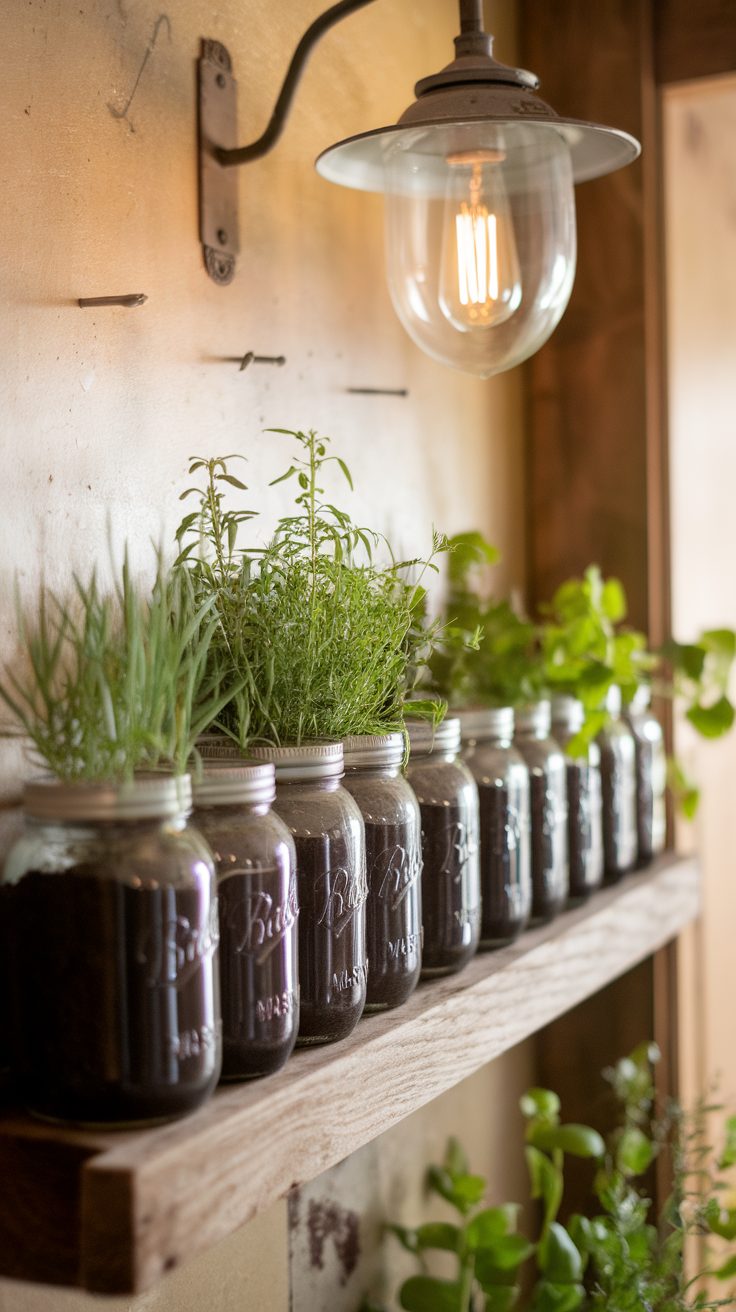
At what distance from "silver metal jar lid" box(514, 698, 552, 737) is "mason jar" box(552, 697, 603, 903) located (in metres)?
0.04

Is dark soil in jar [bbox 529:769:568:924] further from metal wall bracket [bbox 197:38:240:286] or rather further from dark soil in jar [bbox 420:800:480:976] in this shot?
metal wall bracket [bbox 197:38:240:286]

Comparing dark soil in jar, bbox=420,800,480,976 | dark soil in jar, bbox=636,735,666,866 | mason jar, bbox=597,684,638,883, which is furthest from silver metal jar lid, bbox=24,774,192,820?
dark soil in jar, bbox=636,735,666,866

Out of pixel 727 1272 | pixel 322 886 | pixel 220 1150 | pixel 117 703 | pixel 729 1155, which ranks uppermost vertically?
pixel 117 703

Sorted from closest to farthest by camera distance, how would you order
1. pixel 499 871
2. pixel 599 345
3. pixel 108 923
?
pixel 108 923 → pixel 499 871 → pixel 599 345

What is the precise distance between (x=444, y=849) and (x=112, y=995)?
1.36 ft

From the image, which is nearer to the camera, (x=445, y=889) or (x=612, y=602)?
(x=445, y=889)

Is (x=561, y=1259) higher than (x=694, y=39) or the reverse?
the reverse

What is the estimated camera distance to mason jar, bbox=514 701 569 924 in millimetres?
1297

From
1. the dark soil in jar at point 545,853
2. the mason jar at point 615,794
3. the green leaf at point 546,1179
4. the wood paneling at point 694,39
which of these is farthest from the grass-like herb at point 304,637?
the wood paneling at point 694,39

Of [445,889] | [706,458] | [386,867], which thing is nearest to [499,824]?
[445,889]

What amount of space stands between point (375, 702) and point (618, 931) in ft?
1.88

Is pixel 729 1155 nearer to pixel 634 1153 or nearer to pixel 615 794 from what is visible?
pixel 634 1153

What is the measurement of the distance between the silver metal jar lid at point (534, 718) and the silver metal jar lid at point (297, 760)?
19.1 inches

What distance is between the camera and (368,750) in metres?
0.97
